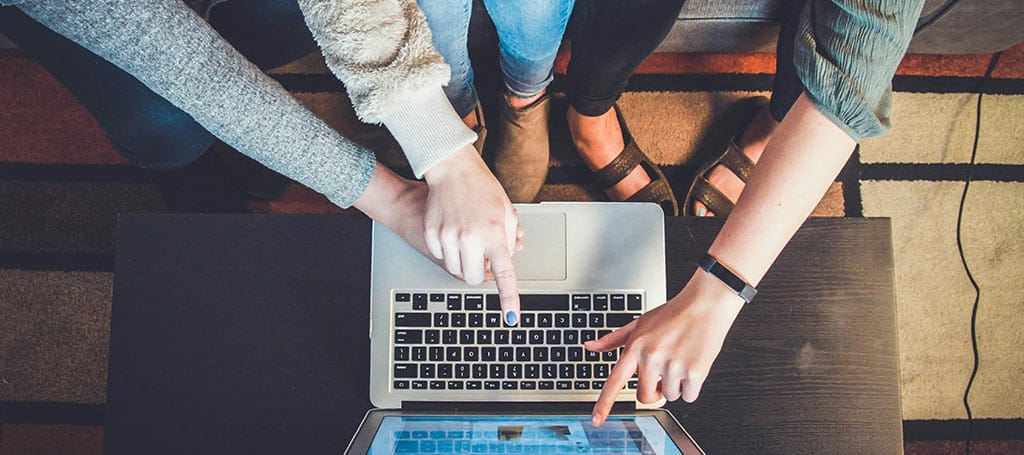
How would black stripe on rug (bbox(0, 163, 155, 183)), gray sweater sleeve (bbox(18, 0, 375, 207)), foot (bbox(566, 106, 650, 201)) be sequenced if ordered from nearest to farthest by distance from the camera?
gray sweater sleeve (bbox(18, 0, 375, 207)), foot (bbox(566, 106, 650, 201)), black stripe on rug (bbox(0, 163, 155, 183))

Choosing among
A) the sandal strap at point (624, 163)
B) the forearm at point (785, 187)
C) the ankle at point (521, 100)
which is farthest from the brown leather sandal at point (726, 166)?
the forearm at point (785, 187)

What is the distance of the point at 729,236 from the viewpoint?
0.64 metres

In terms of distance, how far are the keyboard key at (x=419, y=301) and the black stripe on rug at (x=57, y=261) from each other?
89 cm

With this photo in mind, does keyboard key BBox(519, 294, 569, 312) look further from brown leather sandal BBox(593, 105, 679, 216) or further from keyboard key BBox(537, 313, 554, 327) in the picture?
brown leather sandal BBox(593, 105, 679, 216)

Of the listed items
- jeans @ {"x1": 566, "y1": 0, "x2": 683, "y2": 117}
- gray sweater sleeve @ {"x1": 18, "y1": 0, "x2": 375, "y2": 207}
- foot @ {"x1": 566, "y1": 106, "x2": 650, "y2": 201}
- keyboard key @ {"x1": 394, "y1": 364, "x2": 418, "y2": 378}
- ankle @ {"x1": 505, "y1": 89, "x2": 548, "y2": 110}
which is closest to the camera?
gray sweater sleeve @ {"x1": 18, "y1": 0, "x2": 375, "y2": 207}

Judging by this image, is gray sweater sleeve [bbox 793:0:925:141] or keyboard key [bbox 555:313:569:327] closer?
gray sweater sleeve [bbox 793:0:925:141]

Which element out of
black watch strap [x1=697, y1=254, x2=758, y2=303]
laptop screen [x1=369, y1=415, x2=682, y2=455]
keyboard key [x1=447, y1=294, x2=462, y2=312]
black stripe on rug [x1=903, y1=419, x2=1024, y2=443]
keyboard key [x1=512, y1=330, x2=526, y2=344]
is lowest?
black stripe on rug [x1=903, y1=419, x2=1024, y2=443]

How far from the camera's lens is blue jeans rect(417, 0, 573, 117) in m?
0.78

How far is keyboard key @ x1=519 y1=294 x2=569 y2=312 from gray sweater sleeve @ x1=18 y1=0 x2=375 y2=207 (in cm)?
22

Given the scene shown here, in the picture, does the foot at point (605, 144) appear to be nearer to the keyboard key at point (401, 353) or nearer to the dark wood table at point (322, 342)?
the dark wood table at point (322, 342)

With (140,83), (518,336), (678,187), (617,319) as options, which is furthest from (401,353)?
(678,187)

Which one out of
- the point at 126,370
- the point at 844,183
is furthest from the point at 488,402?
the point at 844,183

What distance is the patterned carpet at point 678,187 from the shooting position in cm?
121

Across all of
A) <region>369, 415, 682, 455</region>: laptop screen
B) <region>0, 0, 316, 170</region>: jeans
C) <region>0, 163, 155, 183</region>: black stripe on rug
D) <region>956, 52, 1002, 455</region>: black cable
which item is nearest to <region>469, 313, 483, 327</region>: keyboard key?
<region>369, 415, 682, 455</region>: laptop screen
